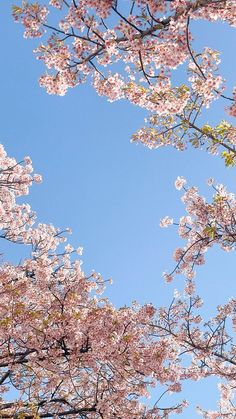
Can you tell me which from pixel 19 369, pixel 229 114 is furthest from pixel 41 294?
pixel 229 114

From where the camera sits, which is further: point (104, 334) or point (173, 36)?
point (104, 334)

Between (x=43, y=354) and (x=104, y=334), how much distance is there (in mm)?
1386

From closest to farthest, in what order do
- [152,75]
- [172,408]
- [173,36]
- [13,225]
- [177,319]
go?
[173,36] → [152,75] → [172,408] → [177,319] → [13,225]

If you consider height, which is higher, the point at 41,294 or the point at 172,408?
the point at 41,294

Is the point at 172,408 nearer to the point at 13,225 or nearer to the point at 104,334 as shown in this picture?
the point at 104,334

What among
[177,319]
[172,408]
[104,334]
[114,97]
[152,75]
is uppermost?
[114,97]

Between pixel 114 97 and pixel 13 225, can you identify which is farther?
pixel 13 225

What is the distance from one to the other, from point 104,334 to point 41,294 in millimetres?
2684

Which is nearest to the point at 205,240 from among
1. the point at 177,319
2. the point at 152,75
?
the point at 177,319

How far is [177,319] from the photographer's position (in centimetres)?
1177

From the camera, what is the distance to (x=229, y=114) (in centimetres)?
721

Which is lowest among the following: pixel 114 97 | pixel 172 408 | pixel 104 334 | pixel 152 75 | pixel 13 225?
pixel 172 408

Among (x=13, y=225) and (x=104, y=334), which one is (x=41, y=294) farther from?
(x=13, y=225)

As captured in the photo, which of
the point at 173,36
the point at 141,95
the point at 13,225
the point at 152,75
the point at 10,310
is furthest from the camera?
the point at 13,225
